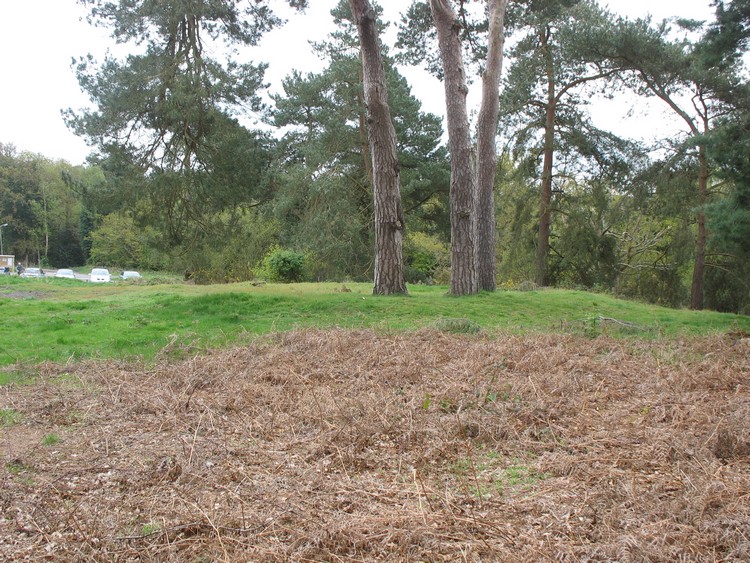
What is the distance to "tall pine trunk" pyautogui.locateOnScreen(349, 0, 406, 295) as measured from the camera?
40.8ft

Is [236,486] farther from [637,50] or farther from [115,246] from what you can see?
[115,246]

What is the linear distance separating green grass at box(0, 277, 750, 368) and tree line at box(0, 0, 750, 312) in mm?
1753

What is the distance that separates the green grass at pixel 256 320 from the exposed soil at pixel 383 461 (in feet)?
4.95

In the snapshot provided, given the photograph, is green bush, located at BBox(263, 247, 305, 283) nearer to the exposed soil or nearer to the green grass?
the green grass

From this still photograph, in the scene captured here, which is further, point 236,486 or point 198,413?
point 198,413

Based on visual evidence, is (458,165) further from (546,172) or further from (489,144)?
(546,172)

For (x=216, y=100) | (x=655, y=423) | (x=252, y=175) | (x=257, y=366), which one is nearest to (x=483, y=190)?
(x=252, y=175)

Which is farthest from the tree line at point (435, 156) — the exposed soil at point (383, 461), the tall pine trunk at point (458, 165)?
the exposed soil at point (383, 461)

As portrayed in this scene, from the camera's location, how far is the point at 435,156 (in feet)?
83.5

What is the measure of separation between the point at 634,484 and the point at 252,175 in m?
14.8

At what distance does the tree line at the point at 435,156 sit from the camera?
515 inches

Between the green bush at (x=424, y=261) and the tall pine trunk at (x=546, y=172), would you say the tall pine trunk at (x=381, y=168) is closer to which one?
the tall pine trunk at (x=546, y=172)

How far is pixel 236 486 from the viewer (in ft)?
10.5

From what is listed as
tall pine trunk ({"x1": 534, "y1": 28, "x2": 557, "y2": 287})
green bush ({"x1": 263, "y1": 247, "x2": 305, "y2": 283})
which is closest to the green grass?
tall pine trunk ({"x1": 534, "y1": 28, "x2": 557, "y2": 287})
